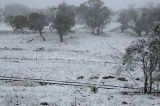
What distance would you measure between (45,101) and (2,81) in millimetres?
12250

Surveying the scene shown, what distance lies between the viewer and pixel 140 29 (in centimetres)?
8131

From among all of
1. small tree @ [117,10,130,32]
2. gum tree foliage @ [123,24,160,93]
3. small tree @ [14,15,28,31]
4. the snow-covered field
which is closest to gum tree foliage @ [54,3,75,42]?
the snow-covered field

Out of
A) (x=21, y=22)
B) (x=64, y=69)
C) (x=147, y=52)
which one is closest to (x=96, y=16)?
(x=21, y=22)

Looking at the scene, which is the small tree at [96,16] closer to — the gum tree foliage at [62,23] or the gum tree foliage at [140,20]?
the gum tree foliage at [140,20]

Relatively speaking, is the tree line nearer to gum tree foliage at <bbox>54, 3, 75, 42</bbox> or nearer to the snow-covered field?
gum tree foliage at <bbox>54, 3, 75, 42</bbox>

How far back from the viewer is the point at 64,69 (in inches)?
1645

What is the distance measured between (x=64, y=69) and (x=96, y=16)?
44117 mm

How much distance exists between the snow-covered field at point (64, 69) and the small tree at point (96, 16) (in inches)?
219

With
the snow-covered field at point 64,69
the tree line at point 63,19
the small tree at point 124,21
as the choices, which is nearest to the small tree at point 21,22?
the tree line at point 63,19

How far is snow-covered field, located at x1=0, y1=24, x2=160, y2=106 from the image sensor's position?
23756 millimetres

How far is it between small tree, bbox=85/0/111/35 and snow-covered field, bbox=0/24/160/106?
18.2 ft

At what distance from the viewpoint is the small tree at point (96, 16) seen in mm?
81812

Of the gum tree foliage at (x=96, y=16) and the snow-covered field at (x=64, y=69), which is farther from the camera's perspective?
the gum tree foliage at (x=96, y=16)

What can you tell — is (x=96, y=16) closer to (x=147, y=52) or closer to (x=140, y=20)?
(x=140, y=20)
